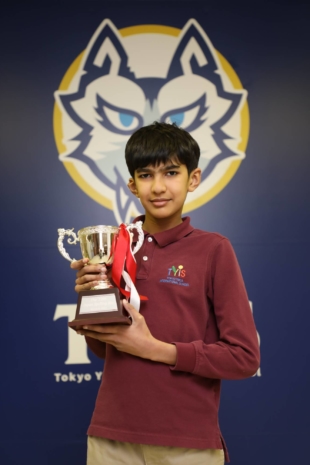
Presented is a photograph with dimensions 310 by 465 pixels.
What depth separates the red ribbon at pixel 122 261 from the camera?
1.31m

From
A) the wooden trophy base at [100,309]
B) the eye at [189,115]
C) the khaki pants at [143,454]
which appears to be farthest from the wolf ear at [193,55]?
the khaki pants at [143,454]

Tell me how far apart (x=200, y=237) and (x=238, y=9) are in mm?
1736

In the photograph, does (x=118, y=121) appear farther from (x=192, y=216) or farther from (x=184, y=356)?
(x=184, y=356)

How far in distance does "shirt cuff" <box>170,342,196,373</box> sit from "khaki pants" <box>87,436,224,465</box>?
185mm

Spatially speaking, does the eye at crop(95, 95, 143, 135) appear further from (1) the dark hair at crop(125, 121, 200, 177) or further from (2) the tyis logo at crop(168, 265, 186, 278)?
(2) the tyis logo at crop(168, 265, 186, 278)

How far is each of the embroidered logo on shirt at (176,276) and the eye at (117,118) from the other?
142 cm

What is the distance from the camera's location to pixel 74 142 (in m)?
2.61

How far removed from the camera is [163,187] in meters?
1.37

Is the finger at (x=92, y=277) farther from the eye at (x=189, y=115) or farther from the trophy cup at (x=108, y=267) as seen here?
the eye at (x=189, y=115)

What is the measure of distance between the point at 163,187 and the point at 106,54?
1.51 m

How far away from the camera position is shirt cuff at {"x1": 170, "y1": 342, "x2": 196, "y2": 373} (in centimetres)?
123

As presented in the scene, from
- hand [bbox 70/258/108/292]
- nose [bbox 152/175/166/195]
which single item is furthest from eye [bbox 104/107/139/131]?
hand [bbox 70/258/108/292]
